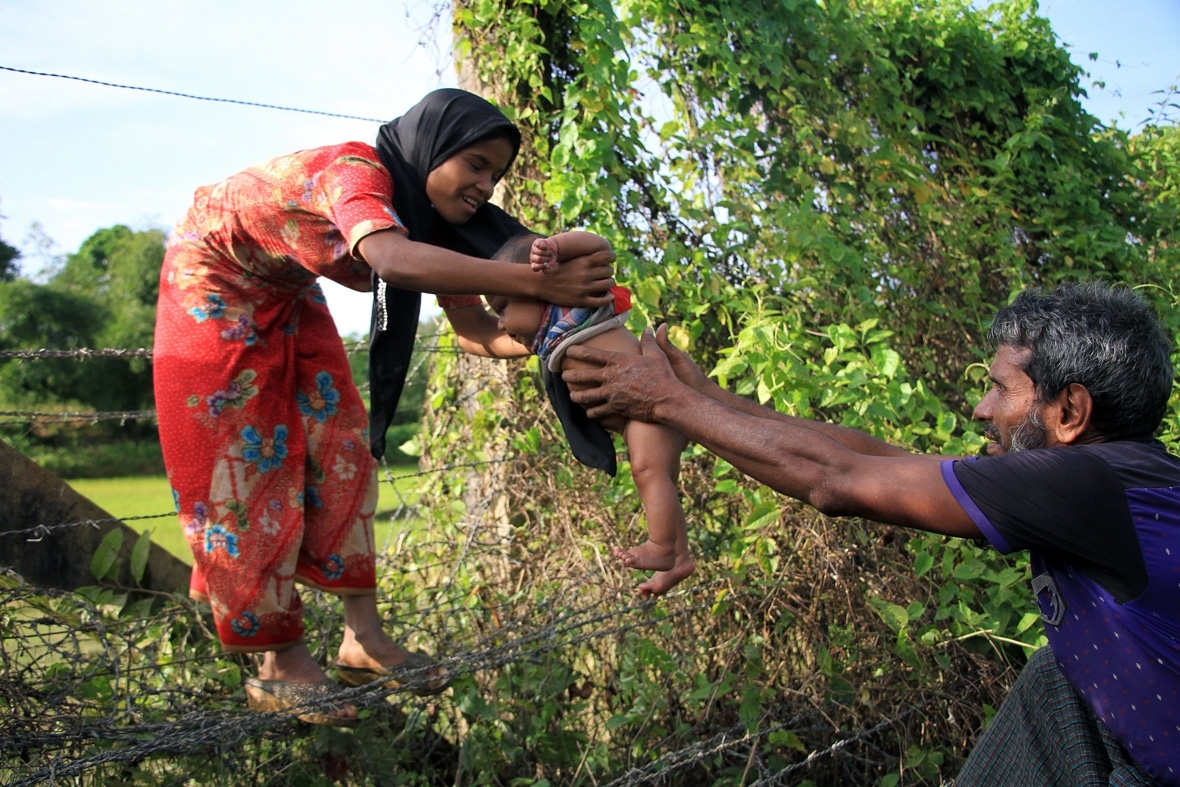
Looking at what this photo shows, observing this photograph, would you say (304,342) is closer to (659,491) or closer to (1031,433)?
(659,491)

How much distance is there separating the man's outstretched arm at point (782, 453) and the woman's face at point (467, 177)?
46cm

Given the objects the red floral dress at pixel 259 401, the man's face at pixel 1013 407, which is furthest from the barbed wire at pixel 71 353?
the man's face at pixel 1013 407

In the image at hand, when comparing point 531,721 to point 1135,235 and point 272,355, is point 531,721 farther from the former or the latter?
point 1135,235

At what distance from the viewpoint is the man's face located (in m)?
2.03

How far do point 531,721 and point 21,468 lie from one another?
1.93 metres

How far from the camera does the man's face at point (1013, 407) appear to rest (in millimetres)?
2033

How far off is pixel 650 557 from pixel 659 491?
15cm

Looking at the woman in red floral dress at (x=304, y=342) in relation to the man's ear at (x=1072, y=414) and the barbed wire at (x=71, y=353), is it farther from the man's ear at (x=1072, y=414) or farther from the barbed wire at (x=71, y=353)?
the man's ear at (x=1072, y=414)

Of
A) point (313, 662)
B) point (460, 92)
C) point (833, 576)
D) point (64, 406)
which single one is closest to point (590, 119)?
point (460, 92)

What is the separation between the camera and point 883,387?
306 centimetres

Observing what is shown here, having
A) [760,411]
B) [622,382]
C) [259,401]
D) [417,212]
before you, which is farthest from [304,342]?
[760,411]

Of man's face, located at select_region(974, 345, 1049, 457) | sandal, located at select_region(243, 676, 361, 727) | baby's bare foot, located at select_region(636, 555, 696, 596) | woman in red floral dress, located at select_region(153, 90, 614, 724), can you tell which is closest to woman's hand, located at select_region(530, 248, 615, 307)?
woman in red floral dress, located at select_region(153, 90, 614, 724)

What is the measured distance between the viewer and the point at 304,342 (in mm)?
2719

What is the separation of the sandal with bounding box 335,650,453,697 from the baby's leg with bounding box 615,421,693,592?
2.60 ft
